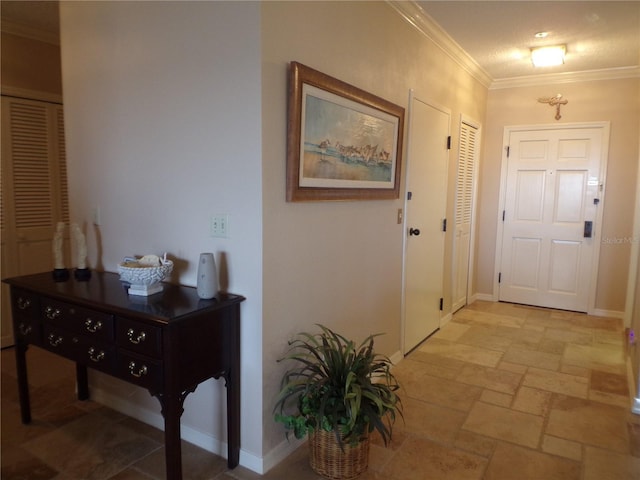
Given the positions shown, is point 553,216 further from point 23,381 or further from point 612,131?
point 23,381

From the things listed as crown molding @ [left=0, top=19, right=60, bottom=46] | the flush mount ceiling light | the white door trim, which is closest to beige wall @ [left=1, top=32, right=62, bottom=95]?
crown molding @ [left=0, top=19, right=60, bottom=46]

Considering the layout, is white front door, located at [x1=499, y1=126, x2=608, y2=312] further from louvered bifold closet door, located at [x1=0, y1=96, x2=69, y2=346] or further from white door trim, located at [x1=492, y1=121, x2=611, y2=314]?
louvered bifold closet door, located at [x1=0, y1=96, x2=69, y2=346]

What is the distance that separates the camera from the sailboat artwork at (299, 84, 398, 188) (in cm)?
208

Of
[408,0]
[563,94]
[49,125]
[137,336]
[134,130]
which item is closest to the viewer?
[137,336]

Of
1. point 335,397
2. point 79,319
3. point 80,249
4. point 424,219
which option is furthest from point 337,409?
point 424,219

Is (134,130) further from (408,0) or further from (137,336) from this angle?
Answer: (408,0)

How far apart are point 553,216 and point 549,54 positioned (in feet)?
5.79

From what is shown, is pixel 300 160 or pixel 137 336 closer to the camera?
pixel 137 336

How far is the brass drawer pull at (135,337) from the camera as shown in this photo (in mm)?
1711

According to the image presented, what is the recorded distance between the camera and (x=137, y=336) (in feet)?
5.67

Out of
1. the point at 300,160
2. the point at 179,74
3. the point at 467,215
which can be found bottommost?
the point at 467,215

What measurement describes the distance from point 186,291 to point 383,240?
4.50 feet

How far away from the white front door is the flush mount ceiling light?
3.49 feet

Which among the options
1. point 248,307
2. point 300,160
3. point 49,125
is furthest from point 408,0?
point 49,125
